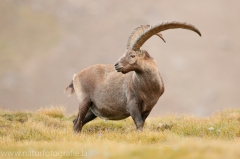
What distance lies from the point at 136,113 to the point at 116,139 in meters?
1.56

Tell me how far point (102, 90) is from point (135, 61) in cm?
186

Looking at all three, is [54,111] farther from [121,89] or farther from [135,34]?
[135,34]

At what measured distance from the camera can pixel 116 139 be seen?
7922mm

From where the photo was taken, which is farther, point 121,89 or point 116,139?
point 121,89

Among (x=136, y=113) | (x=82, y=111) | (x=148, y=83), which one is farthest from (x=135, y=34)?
(x=82, y=111)

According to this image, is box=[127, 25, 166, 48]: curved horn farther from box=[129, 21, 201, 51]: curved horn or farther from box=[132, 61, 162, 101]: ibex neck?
box=[132, 61, 162, 101]: ibex neck

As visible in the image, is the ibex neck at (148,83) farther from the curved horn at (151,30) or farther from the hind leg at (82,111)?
the hind leg at (82,111)

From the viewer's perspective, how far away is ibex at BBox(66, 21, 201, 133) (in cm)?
923

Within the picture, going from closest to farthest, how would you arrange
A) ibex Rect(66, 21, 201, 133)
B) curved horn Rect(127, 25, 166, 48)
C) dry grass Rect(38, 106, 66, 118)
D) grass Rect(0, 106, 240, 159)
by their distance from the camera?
grass Rect(0, 106, 240, 159), ibex Rect(66, 21, 201, 133), curved horn Rect(127, 25, 166, 48), dry grass Rect(38, 106, 66, 118)

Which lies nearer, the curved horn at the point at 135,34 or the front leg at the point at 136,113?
the front leg at the point at 136,113

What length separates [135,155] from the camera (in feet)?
15.4

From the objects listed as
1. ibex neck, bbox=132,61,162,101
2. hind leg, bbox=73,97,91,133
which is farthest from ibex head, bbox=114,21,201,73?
hind leg, bbox=73,97,91,133

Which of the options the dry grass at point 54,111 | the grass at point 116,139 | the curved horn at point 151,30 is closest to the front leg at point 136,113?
the grass at point 116,139

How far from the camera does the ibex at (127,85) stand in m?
9.23
